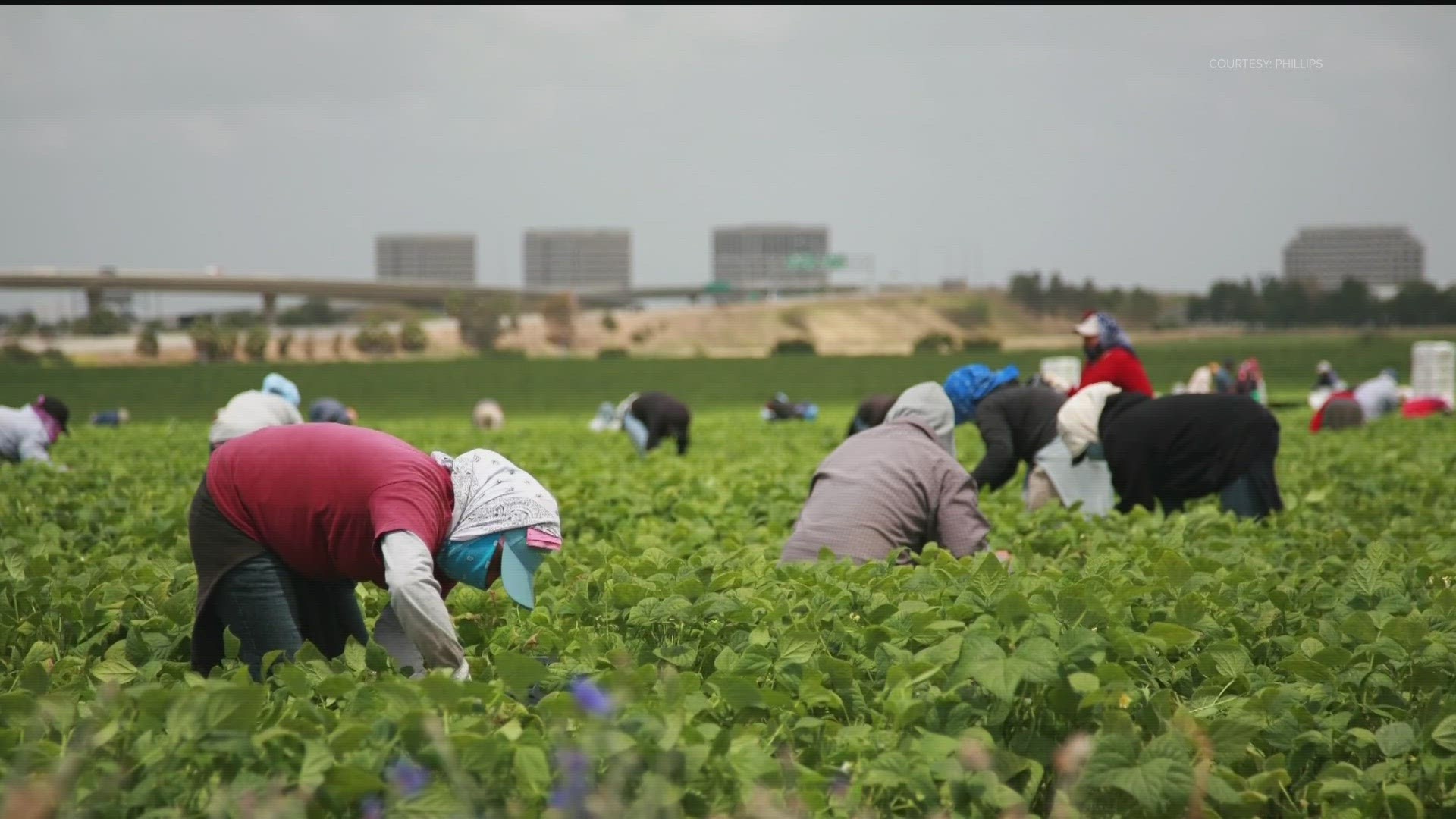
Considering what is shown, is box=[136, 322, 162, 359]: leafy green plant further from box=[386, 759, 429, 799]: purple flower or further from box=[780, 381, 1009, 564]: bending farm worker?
box=[386, 759, 429, 799]: purple flower

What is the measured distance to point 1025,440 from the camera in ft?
26.3

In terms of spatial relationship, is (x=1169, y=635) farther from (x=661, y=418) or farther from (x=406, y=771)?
(x=661, y=418)

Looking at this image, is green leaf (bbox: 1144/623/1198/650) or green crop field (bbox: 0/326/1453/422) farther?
green crop field (bbox: 0/326/1453/422)

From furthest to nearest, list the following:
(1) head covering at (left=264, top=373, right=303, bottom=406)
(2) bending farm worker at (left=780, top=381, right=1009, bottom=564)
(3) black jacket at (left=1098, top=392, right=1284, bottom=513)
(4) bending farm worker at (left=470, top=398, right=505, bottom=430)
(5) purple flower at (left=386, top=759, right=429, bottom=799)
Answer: (4) bending farm worker at (left=470, top=398, right=505, bottom=430) → (1) head covering at (left=264, top=373, right=303, bottom=406) → (3) black jacket at (left=1098, top=392, right=1284, bottom=513) → (2) bending farm worker at (left=780, top=381, right=1009, bottom=564) → (5) purple flower at (left=386, top=759, right=429, bottom=799)

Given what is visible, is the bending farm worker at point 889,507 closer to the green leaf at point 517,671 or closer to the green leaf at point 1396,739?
the green leaf at point 1396,739

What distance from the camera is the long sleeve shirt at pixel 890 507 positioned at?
5.38 m

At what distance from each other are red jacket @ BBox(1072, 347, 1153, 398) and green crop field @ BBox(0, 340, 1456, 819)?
2853mm

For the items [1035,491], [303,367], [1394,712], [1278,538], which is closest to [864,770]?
[1394,712]

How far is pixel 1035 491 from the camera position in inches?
325

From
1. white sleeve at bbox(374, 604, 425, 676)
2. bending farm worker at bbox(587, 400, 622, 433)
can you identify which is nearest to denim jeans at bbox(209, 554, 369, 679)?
white sleeve at bbox(374, 604, 425, 676)

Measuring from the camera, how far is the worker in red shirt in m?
9.20

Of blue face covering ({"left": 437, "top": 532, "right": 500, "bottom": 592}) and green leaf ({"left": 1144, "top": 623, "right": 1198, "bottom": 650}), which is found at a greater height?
blue face covering ({"left": 437, "top": 532, "right": 500, "bottom": 592})

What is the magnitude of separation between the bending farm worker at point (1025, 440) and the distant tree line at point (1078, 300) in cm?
6919

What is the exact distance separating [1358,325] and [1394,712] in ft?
211
